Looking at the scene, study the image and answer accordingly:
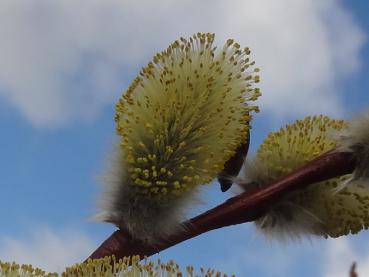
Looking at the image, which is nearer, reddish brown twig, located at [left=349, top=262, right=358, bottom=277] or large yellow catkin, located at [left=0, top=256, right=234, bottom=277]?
reddish brown twig, located at [left=349, top=262, right=358, bottom=277]

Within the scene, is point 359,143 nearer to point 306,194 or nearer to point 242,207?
point 306,194

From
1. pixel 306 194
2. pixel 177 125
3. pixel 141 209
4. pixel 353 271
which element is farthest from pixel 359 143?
pixel 353 271

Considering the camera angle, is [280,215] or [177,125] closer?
[177,125]

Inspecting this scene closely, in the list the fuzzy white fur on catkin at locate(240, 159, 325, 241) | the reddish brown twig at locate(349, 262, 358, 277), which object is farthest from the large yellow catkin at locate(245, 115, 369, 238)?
the reddish brown twig at locate(349, 262, 358, 277)

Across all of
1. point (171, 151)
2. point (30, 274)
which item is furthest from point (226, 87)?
point (30, 274)

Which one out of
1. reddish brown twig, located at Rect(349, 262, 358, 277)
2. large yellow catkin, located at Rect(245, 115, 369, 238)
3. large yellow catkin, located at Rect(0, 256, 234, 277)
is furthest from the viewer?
large yellow catkin, located at Rect(245, 115, 369, 238)

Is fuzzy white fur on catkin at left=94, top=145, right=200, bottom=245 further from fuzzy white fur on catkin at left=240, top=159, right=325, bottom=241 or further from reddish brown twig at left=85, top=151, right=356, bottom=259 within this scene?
fuzzy white fur on catkin at left=240, top=159, right=325, bottom=241
